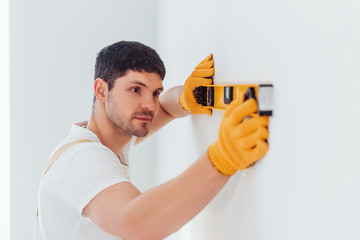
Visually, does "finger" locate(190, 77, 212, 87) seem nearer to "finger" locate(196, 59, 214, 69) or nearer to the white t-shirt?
"finger" locate(196, 59, 214, 69)

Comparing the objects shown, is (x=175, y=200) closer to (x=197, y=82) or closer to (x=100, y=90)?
(x=197, y=82)

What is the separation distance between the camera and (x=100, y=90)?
1409mm

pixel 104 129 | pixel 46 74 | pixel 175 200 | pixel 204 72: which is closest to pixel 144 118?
pixel 104 129

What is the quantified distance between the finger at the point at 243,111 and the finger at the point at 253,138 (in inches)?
1.7

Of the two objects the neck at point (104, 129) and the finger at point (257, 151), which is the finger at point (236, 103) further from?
the neck at point (104, 129)

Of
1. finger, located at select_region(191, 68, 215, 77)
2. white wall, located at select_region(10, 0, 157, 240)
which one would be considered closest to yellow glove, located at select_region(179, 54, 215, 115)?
finger, located at select_region(191, 68, 215, 77)

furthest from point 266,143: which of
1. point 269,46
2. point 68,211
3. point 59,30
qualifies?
point 59,30

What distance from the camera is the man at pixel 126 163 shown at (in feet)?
2.68

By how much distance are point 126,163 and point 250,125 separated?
1.00 meters

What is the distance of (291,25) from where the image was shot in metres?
0.70

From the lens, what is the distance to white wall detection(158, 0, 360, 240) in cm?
55

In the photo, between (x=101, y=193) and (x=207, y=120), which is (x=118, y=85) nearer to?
(x=207, y=120)

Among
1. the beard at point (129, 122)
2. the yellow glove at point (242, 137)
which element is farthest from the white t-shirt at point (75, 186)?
the yellow glove at point (242, 137)
